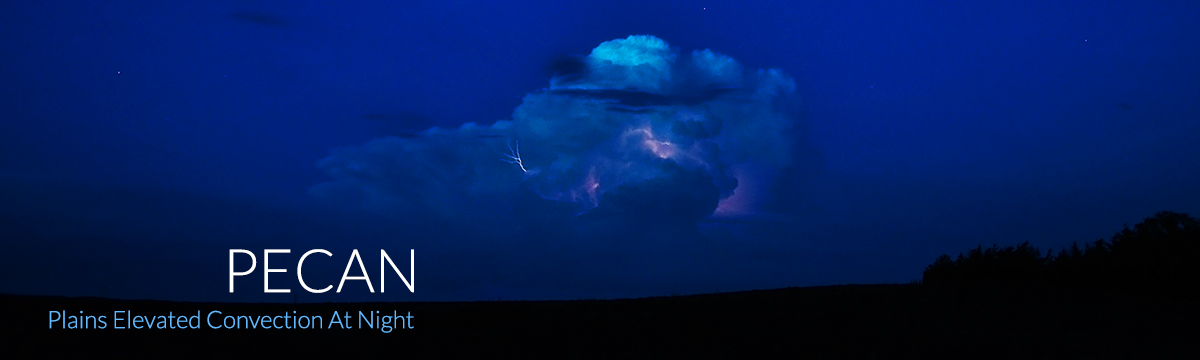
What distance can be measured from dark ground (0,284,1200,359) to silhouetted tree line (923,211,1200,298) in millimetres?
1135

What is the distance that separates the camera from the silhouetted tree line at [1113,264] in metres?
27.2

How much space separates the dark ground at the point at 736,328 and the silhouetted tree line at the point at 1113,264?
114cm

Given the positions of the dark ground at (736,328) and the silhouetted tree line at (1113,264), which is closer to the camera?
the dark ground at (736,328)

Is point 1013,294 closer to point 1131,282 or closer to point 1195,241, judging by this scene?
point 1131,282

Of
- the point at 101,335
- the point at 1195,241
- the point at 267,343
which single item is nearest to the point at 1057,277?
the point at 1195,241

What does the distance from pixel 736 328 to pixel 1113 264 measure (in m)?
14.7

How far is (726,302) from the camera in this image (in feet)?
84.0

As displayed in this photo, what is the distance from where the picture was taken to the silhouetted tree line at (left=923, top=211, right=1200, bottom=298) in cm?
2716

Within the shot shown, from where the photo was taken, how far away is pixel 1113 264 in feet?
94.1

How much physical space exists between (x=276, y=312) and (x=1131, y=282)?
26.0 metres

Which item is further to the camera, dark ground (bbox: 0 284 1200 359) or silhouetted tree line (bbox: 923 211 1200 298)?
silhouetted tree line (bbox: 923 211 1200 298)

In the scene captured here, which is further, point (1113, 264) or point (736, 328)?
point (1113, 264)

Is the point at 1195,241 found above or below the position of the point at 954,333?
above

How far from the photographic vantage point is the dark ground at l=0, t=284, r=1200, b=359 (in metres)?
19.9
